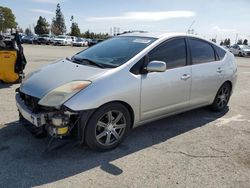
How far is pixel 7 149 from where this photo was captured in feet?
13.4

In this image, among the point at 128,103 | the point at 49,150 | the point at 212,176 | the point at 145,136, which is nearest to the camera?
the point at 212,176

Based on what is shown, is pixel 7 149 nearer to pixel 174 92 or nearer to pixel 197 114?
pixel 174 92

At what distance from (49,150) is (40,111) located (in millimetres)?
527

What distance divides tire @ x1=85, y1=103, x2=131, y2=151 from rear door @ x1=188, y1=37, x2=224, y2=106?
62.7 inches

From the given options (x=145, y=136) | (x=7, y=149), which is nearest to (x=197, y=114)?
(x=145, y=136)

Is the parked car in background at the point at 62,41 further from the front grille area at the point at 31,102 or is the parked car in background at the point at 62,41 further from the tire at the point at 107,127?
the tire at the point at 107,127

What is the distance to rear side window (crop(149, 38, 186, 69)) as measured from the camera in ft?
15.3

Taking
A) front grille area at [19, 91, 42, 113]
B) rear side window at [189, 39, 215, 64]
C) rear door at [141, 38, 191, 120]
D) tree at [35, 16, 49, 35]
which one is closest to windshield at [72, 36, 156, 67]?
rear door at [141, 38, 191, 120]

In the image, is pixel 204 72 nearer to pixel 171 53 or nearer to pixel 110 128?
pixel 171 53

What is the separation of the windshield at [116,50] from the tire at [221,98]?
212cm

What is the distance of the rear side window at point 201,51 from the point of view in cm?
532

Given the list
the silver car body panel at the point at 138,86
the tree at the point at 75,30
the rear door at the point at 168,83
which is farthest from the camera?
the tree at the point at 75,30

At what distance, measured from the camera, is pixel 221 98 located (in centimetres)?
621

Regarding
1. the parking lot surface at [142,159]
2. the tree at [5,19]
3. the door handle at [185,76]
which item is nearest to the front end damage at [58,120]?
the parking lot surface at [142,159]
